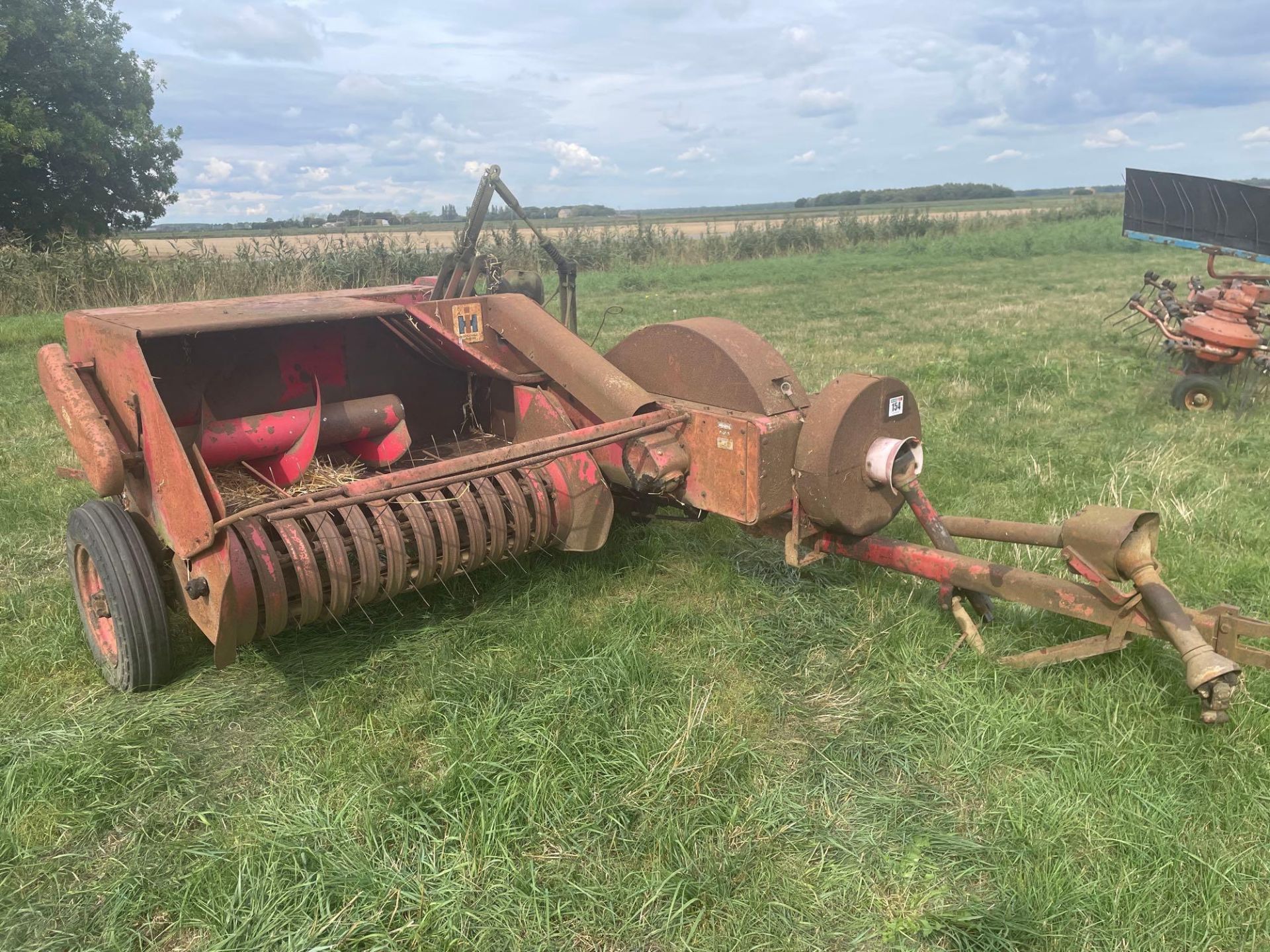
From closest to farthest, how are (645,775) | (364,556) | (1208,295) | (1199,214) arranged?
(645,775) → (364,556) → (1208,295) → (1199,214)

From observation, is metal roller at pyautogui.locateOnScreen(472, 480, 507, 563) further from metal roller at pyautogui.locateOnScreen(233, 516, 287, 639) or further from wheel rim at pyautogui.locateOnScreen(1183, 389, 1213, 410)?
wheel rim at pyautogui.locateOnScreen(1183, 389, 1213, 410)

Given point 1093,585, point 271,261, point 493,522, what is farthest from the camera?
point 271,261

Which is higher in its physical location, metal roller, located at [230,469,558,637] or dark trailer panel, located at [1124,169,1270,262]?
dark trailer panel, located at [1124,169,1270,262]

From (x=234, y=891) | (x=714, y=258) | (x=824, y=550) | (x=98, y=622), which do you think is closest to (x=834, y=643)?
(x=824, y=550)

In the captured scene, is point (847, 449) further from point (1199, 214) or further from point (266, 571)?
point (1199, 214)

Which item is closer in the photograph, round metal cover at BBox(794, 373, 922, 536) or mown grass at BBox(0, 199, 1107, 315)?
round metal cover at BBox(794, 373, 922, 536)

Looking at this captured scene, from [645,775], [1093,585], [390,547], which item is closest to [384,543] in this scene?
[390,547]

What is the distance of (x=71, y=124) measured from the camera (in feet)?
61.5

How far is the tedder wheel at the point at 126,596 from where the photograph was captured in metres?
3.03

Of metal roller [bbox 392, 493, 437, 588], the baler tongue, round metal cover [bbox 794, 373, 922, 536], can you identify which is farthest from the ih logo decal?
the baler tongue

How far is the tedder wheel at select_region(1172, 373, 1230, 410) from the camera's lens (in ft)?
22.4

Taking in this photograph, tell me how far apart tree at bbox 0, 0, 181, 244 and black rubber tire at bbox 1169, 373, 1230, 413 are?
19.5 metres

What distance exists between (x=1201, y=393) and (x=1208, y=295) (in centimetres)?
143

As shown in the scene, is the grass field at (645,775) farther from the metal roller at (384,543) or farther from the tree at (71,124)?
the tree at (71,124)
